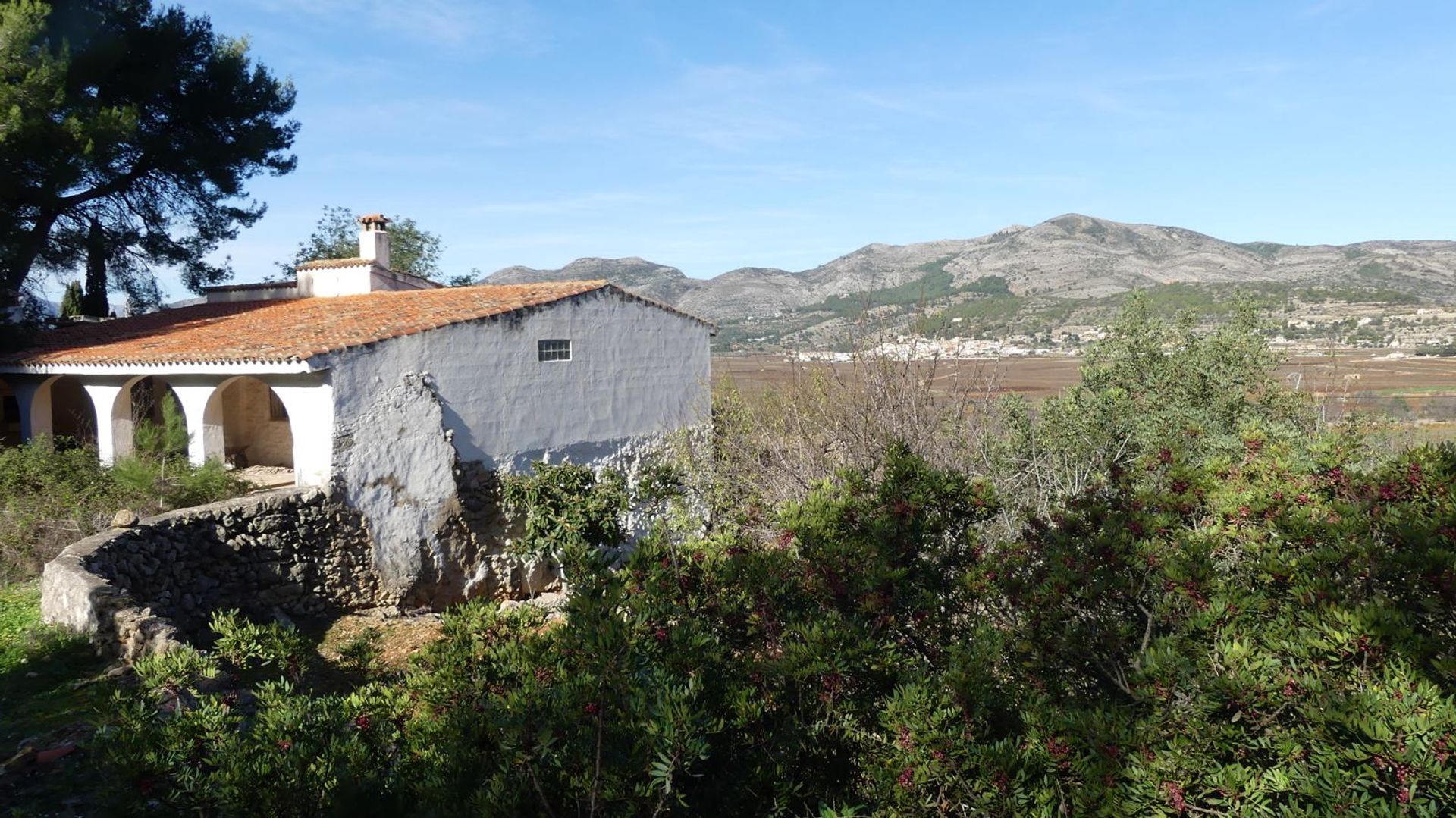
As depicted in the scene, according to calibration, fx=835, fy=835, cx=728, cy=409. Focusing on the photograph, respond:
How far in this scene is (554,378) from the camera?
1578 cm

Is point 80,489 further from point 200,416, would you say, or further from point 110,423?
point 110,423

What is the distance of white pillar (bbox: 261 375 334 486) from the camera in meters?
12.3

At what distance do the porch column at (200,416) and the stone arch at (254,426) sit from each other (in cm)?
375

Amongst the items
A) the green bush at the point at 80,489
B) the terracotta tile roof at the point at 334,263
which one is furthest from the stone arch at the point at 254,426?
the green bush at the point at 80,489

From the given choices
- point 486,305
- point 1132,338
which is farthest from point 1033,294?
point 486,305

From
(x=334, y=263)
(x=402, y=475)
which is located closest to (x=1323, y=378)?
(x=402, y=475)

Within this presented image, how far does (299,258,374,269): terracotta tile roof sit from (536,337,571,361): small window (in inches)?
247

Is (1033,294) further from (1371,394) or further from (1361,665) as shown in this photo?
(1361,665)

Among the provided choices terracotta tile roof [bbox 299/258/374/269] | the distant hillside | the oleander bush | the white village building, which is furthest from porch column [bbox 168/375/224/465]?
the distant hillside

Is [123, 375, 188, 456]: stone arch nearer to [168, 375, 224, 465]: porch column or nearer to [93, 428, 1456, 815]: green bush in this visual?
[168, 375, 224, 465]: porch column

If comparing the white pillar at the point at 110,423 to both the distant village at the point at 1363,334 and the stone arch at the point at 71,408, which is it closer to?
the stone arch at the point at 71,408

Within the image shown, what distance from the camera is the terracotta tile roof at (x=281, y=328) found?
1310 cm

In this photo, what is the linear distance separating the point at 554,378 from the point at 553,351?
506 mm

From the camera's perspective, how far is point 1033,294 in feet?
298
